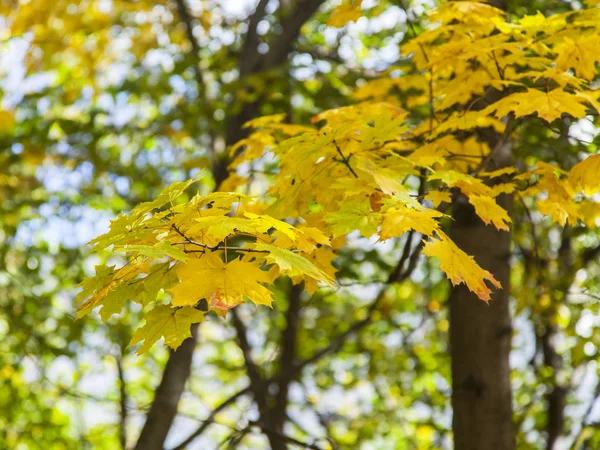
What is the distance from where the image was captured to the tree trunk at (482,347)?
2.51m

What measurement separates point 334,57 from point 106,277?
2.67m

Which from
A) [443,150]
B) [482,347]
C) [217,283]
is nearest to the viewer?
[217,283]

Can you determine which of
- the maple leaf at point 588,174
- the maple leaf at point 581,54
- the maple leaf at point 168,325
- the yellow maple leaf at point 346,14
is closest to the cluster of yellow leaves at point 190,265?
the maple leaf at point 168,325

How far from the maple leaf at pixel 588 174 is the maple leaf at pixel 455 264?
1.55 feet

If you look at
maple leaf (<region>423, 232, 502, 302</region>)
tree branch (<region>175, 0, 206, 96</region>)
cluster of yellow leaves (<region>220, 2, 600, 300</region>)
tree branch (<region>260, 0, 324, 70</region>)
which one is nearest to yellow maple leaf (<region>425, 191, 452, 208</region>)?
cluster of yellow leaves (<region>220, 2, 600, 300</region>)

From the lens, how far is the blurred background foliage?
3.58m

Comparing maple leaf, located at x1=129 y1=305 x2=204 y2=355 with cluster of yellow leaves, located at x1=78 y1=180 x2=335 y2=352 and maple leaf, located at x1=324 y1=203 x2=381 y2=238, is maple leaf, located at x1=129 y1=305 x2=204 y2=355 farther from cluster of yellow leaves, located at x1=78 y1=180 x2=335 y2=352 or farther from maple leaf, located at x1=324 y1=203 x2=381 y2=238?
maple leaf, located at x1=324 y1=203 x2=381 y2=238

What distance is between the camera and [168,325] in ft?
4.50

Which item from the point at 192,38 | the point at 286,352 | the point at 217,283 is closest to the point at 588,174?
the point at 217,283

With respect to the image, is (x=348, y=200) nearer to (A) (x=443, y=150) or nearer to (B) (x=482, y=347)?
(A) (x=443, y=150)

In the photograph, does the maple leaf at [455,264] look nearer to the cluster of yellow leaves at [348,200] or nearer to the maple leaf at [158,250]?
the cluster of yellow leaves at [348,200]

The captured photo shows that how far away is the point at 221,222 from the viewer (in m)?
1.23

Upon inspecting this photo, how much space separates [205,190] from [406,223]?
4.01m

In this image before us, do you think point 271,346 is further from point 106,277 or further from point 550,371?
point 106,277
